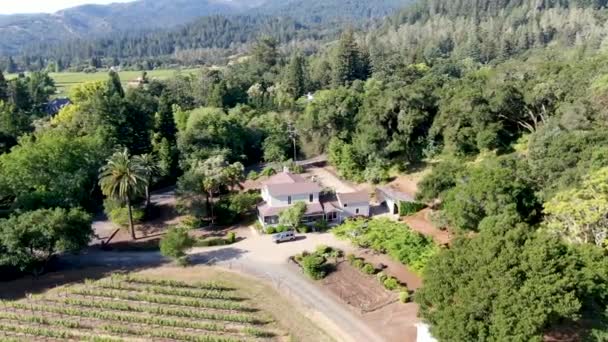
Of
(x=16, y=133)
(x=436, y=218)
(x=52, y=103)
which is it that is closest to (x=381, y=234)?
(x=436, y=218)

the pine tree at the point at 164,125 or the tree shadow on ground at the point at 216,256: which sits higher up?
the pine tree at the point at 164,125

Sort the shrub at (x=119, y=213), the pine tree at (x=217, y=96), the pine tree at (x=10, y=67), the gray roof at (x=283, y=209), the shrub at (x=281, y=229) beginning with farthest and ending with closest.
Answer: the pine tree at (x=10, y=67) → the pine tree at (x=217, y=96) → the shrub at (x=119, y=213) → the gray roof at (x=283, y=209) → the shrub at (x=281, y=229)

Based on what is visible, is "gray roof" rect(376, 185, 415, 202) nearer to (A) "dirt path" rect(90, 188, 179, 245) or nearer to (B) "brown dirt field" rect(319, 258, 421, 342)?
(B) "brown dirt field" rect(319, 258, 421, 342)

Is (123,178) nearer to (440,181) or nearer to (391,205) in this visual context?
(391,205)

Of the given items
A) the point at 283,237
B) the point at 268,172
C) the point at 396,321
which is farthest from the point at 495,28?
the point at 396,321

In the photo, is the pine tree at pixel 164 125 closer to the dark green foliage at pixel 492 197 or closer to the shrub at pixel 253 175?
the shrub at pixel 253 175

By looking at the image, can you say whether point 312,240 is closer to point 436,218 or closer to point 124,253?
point 436,218

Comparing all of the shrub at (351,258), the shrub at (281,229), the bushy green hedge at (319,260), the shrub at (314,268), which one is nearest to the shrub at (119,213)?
the shrub at (281,229)
